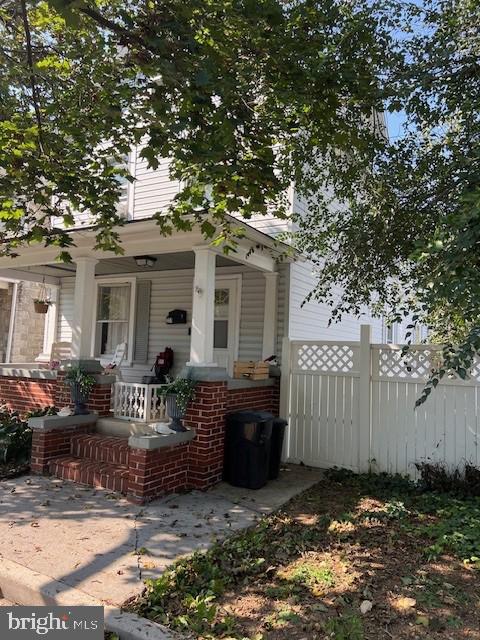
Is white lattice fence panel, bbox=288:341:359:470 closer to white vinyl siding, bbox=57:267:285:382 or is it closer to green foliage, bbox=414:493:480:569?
white vinyl siding, bbox=57:267:285:382

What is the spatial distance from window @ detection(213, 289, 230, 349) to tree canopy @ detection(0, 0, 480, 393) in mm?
2891

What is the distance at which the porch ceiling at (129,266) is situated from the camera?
26.9ft

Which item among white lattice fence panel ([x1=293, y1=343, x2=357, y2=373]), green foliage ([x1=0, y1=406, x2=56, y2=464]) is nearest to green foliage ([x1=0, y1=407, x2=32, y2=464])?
green foliage ([x1=0, y1=406, x2=56, y2=464])

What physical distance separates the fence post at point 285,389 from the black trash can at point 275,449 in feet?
2.74

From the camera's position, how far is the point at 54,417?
20.6ft

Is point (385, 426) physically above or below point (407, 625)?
above

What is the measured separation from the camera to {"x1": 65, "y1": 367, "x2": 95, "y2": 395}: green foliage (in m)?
6.54

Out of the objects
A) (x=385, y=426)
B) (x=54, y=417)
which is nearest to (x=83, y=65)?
(x=54, y=417)

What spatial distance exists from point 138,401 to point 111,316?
391cm

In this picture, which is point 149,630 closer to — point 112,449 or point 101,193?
point 112,449

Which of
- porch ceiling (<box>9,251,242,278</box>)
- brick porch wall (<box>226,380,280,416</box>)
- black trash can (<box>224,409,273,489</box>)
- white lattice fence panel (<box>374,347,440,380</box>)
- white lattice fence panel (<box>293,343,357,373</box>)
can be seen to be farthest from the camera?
porch ceiling (<box>9,251,242,278</box>)

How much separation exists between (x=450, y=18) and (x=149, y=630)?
6049 mm

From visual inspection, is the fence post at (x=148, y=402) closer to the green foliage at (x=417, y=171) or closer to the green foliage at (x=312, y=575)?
the green foliage at (x=417, y=171)

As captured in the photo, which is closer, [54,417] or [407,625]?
[407,625]
